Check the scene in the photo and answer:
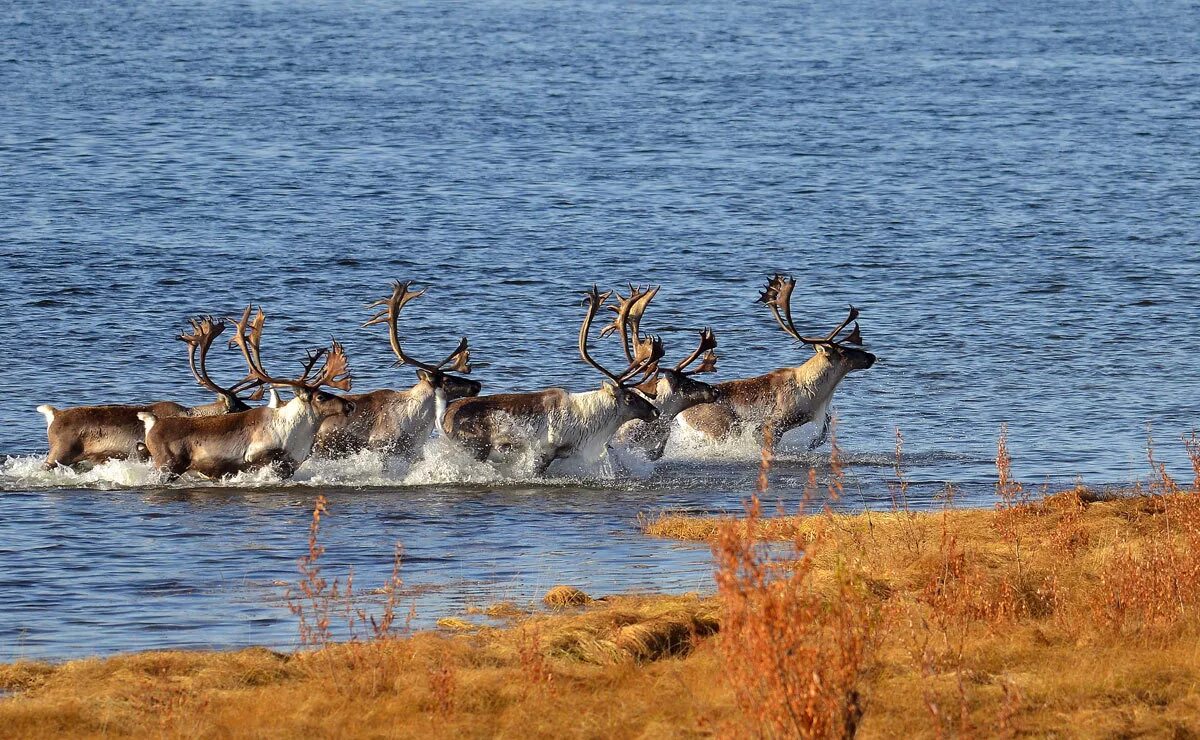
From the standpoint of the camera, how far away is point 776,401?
18.0 metres

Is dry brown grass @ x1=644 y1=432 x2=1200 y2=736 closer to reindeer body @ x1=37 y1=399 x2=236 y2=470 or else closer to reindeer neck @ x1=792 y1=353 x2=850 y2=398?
reindeer neck @ x1=792 y1=353 x2=850 y2=398

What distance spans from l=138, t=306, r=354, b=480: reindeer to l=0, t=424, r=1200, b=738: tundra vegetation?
4.54 metres

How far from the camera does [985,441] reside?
18234 mm

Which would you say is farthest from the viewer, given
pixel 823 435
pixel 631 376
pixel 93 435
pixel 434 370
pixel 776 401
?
pixel 776 401

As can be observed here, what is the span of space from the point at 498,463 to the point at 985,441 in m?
5.25

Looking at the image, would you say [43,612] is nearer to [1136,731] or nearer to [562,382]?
[1136,731]

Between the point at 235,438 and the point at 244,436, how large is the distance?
0.26 feet

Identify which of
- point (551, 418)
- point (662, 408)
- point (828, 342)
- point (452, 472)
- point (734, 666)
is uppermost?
point (734, 666)

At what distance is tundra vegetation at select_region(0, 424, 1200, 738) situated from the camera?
23.3ft

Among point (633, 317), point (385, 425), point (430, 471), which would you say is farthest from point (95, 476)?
point (633, 317)

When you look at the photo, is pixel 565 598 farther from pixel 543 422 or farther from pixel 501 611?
pixel 543 422

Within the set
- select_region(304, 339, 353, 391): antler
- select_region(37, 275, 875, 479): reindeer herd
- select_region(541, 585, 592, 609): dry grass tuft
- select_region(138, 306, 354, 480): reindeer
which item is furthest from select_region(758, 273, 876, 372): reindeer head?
select_region(541, 585, 592, 609): dry grass tuft

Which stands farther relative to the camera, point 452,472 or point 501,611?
point 452,472

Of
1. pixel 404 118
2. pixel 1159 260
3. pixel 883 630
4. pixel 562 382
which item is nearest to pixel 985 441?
pixel 562 382
